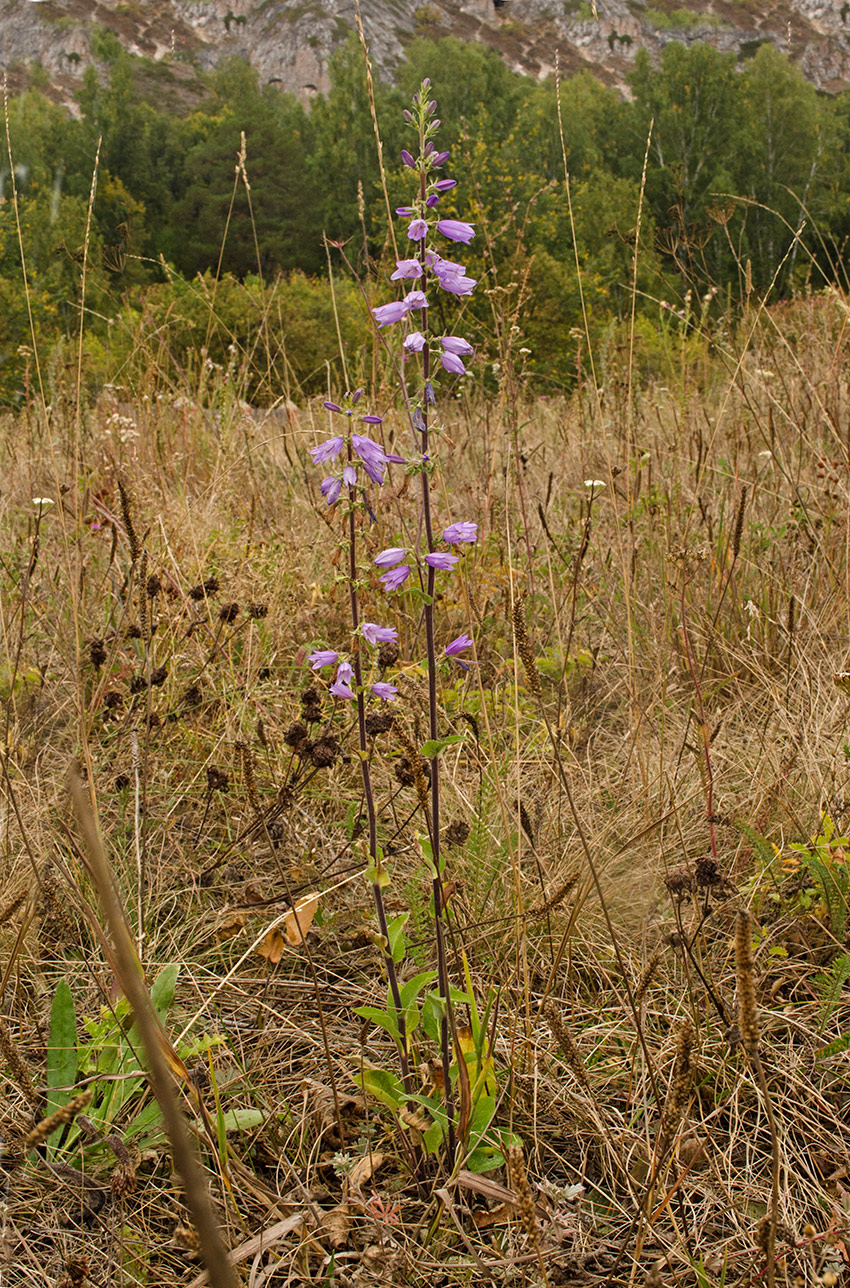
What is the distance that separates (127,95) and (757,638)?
5114cm

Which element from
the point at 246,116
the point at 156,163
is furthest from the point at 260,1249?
the point at 246,116

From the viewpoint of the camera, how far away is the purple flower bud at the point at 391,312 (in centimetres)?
117

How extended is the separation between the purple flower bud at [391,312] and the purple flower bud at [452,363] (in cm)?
8

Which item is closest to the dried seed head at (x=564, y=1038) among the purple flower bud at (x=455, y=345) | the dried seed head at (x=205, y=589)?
the purple flower bud at (x=455, y=345)

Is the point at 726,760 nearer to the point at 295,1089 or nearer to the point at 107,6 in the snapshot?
the point at 295,1089

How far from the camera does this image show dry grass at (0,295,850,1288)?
3.84ft

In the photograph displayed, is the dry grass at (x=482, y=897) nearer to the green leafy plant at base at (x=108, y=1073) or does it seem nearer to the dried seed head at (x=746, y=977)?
the green leafy plant at base at (x=108, y=1073)

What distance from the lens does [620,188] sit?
2730 centimetres

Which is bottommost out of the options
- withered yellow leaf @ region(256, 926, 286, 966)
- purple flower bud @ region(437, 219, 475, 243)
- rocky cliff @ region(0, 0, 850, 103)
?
withered yellow leaf @ region(256, 926, 286, 966)

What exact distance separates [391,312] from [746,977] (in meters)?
0.96

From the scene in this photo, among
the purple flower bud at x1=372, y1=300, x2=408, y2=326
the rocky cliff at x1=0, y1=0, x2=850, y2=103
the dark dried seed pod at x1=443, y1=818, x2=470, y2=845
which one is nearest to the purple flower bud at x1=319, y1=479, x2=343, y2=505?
the purple flower bud at x1=372, y1=300, x2=408, y2=326

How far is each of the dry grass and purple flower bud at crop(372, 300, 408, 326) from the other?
335 mm

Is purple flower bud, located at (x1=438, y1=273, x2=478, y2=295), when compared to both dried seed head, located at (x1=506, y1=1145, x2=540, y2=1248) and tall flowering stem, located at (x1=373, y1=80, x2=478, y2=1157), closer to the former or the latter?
tall flowering stem, located at (x1=373, y1=80, x2=478, y2=1157)

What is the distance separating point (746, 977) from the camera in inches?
27.1
